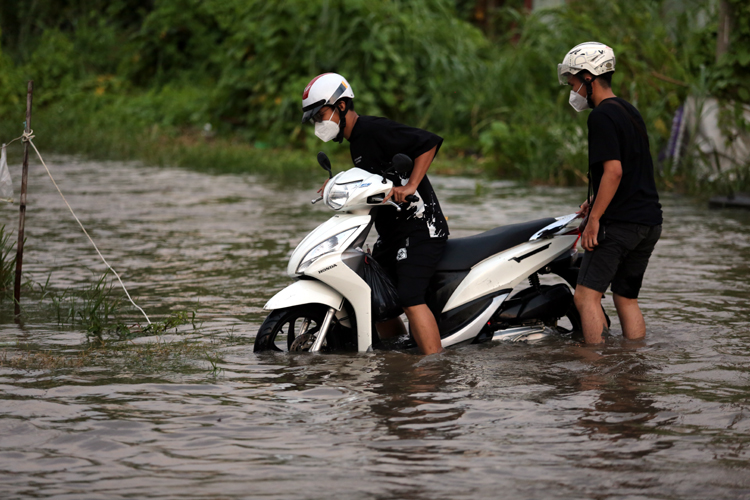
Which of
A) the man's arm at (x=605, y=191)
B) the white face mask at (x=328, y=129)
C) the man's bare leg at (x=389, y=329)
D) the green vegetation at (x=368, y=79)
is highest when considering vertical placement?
the green vegetation at (x=368, y=79)

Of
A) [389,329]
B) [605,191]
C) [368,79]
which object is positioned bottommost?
[389,329]

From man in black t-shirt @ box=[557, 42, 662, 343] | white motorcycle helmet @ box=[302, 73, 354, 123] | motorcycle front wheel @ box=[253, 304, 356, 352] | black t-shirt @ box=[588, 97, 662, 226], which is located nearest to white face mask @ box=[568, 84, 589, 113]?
man in black t-shirt @ box=[557, 42, 662, 343]

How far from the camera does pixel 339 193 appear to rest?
18.5 feet

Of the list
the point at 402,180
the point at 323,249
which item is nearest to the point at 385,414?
the point at 323,249

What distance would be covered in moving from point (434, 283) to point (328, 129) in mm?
1134

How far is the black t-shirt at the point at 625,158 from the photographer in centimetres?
Answer: 561

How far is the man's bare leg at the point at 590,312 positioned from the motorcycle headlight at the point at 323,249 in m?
1.46

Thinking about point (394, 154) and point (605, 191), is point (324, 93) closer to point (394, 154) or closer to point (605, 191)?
point (394, 154)

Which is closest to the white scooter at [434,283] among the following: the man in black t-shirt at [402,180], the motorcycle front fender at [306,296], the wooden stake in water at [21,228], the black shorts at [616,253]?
the motorcycle front fender at [306,296]

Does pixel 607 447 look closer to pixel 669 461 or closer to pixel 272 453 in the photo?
pixel 669 461

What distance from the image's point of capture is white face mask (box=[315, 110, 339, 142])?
5645 millimetres

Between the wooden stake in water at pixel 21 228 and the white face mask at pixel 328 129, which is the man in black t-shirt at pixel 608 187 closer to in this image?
the white face mask at pixel 328 129

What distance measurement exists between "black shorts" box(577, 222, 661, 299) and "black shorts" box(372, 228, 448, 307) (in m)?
0.90

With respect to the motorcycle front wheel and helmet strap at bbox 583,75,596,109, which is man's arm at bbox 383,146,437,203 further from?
helmet strap at bbox 583,75,596,109
